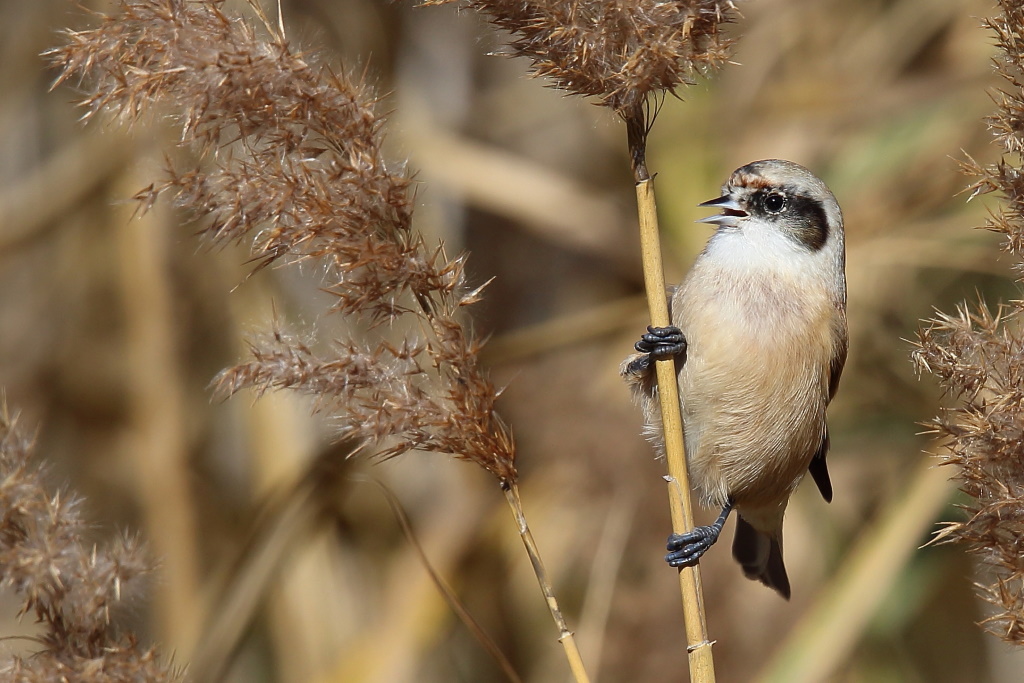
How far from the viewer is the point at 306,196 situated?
3.82 ft

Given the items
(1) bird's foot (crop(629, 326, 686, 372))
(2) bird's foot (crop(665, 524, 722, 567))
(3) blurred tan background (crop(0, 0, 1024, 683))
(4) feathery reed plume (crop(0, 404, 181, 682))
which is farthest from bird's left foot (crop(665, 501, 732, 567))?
(3) blurred tan background (crop(0, 0, 1024, 683))

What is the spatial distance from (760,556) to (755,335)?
797 mm

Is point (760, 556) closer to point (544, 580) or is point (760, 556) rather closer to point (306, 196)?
point (544, 580)

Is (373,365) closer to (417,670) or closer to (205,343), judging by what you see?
(417,670)

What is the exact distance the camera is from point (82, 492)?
3098 mm

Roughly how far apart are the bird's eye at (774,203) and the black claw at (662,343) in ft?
1.08

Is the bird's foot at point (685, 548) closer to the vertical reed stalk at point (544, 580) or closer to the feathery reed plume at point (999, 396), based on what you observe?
the vertical reed stalk at point (544, 580)

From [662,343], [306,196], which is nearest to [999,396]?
[662,343]

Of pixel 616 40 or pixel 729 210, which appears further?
pixel 729 210

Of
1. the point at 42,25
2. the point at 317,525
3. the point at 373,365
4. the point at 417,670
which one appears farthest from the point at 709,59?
the point at 42,25

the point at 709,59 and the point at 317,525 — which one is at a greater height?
the point at 709,59

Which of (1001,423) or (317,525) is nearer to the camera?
(1001,423)

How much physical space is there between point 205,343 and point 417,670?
1322mm

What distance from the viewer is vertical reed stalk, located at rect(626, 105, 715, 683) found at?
1271 millimetres
